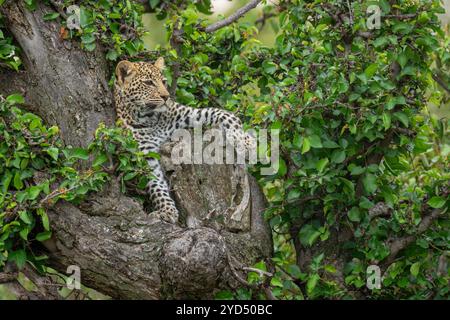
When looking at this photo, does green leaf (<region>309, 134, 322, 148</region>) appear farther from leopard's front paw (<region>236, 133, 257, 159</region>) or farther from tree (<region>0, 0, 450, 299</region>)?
leopard's front paw (<region>236, 133, 257, 159</region>)

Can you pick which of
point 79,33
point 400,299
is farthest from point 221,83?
point 400,299

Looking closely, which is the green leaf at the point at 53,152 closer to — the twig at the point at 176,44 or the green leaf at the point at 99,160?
the green leaf at the point at 99,160

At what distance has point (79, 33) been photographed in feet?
28.8

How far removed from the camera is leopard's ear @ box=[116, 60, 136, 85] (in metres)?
9.88

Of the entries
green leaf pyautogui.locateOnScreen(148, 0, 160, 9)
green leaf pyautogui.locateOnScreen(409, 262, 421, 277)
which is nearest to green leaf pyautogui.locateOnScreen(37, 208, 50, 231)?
green leaf pyautogui.locateOnScreen(409, 262, 421, 277)

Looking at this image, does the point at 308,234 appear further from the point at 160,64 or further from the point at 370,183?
the point at 160,64

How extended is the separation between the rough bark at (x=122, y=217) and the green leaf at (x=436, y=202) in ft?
5.43

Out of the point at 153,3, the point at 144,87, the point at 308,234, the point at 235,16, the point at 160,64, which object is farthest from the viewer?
the point at 153,3

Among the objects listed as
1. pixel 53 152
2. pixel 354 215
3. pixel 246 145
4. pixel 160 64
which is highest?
pixel 160 64

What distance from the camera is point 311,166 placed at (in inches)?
316

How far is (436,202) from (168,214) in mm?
2686

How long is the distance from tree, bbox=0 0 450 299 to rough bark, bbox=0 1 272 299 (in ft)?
0.04

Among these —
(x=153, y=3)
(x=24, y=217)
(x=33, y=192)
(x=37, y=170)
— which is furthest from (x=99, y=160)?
(x=153, y=3)

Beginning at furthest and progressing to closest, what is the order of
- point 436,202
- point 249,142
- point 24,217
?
1. point 249,142
2. point 436,202
3. point 24,217
